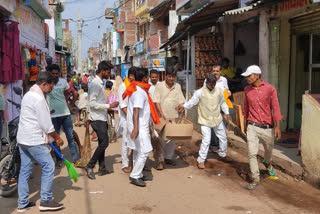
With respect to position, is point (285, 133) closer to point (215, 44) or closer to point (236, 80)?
point (236, 80)

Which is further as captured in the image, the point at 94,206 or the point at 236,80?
the point at 236,80

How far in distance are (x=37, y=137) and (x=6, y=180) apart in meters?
1.16

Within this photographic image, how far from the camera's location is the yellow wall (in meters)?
5.08

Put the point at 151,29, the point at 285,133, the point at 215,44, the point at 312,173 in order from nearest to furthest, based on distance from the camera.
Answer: the point at 312,173
the point at 285,133
the point at 215,44
the point at 151,29

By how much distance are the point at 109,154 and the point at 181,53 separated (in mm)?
8743

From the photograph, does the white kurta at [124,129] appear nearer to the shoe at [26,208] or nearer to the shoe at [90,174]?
the shoe at [90,174]

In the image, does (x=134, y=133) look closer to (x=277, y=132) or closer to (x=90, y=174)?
(x=90, y=174)

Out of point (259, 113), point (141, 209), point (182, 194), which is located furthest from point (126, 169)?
point (259, 113)

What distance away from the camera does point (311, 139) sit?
5.22 m

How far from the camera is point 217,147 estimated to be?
764 centimetres

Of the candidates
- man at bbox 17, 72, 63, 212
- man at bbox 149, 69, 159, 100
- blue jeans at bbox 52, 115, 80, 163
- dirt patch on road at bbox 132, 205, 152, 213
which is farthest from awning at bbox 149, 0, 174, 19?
dirt patch on road at bbox 132, 205, 152, 213

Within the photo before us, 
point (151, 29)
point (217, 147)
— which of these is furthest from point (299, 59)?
point (151, 29)

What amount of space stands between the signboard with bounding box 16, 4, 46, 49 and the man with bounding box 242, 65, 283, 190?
8.35 meters

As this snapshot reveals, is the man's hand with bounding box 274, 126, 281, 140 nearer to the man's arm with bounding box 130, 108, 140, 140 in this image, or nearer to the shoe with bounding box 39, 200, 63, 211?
the man's arm with bounding box 130, 108, 140, 140
